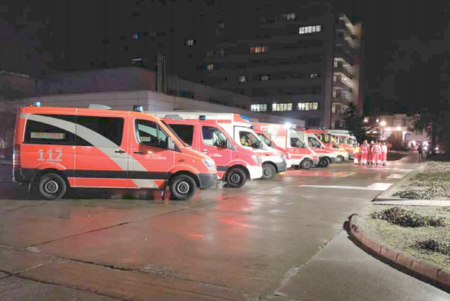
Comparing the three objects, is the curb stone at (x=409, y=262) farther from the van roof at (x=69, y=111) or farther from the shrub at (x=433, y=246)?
the van roof at (x=69, y=111)

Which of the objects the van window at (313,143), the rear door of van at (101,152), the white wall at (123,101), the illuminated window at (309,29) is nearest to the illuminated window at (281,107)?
the illuminated window at (309,29)

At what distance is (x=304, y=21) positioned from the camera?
82.8 meters

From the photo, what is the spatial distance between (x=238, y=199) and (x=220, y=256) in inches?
208

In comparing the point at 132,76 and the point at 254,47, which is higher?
the point at 254,47

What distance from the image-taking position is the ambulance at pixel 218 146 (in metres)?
12.8

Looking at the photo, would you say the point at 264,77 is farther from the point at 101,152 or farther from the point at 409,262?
the point at 409,262

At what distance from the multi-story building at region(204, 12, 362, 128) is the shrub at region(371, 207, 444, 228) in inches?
2820

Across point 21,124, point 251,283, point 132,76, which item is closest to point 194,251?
point 251,283

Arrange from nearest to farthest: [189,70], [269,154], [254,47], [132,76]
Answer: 1. [269,154]
2. [132,76]
3. [254,47]
4. [189,70]

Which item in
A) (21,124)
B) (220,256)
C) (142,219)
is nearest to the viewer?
(220,256)

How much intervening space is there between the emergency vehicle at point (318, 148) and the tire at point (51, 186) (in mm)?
15821

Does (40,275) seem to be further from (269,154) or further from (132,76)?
(132,76)

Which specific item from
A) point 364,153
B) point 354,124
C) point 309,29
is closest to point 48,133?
point 364,153

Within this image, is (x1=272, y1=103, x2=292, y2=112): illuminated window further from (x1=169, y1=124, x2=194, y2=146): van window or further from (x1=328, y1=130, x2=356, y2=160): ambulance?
(x1=169, y1=124, x2=194, y2=146): van window
